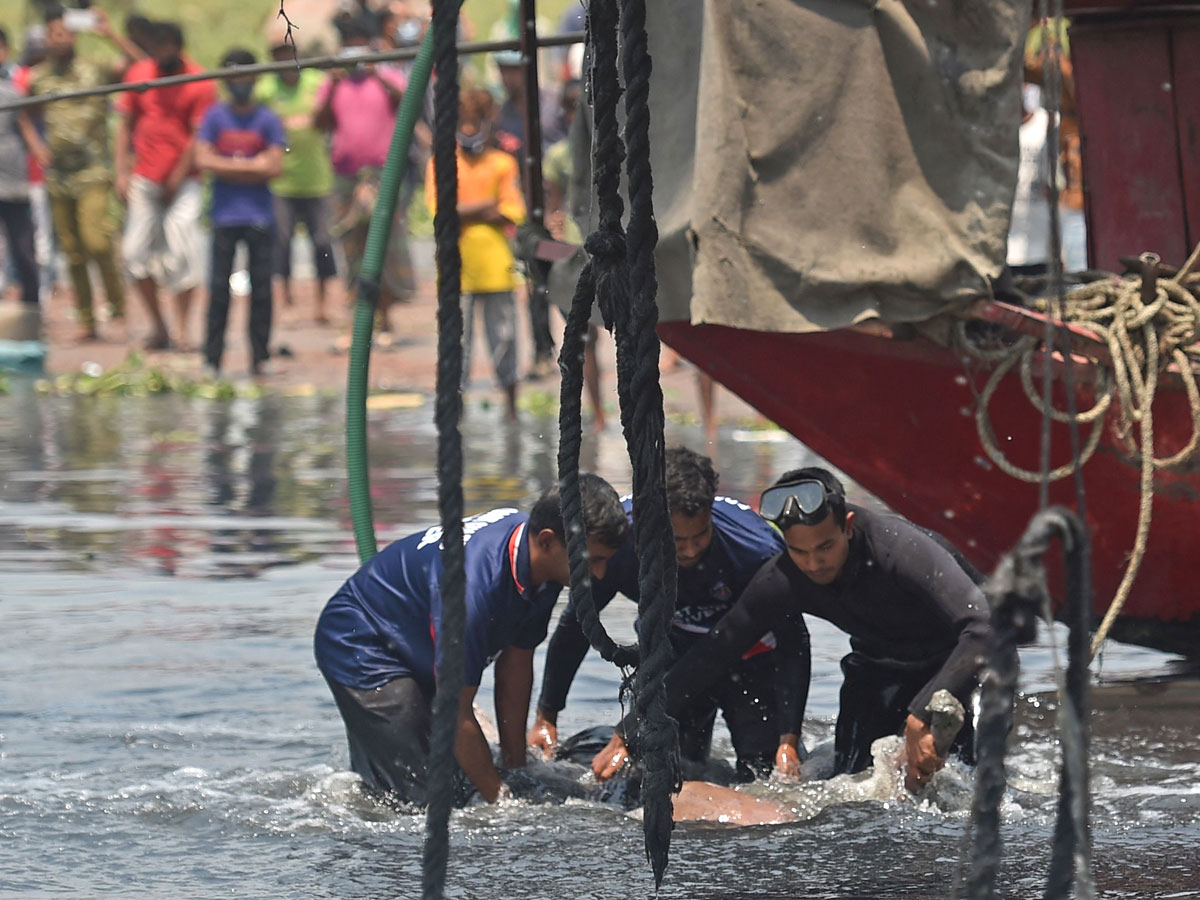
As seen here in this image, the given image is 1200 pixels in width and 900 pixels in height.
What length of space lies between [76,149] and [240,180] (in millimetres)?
1976

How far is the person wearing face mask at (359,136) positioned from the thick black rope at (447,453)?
38.1 feet

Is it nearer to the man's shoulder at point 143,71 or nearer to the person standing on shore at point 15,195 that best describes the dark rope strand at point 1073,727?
the man's shoulder at point 143,71

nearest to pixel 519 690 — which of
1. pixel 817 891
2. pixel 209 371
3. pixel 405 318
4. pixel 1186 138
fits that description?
pixel 817 891

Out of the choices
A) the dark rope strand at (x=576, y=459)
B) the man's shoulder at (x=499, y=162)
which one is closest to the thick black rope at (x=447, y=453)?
the dark rope strand at (x=576, y=459)

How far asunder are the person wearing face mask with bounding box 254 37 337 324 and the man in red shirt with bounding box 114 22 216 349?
695 millimetres

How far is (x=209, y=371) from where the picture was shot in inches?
571

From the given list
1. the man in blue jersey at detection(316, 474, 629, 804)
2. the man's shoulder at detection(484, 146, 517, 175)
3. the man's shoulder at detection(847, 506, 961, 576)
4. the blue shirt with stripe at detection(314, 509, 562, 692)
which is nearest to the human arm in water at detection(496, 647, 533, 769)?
the man in blue jersey at detection(316, 474, 629, 804)

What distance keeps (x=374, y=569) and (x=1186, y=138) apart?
3.29m

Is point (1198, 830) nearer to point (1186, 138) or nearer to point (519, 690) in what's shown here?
point (519, 690)

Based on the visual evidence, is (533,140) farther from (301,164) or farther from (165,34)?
(301,164)

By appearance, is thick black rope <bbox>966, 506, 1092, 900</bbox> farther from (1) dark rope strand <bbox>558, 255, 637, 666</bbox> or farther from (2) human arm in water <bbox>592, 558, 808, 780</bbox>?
(2) human arm in water <bbox>592, 558, 808, 780</bbox>

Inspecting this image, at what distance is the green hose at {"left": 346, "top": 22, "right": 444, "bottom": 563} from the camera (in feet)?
21.5

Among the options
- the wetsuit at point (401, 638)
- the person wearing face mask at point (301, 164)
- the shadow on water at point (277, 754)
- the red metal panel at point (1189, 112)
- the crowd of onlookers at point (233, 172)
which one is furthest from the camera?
the person wearing face mask at point (301, 164)

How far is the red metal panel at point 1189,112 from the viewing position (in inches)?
271
